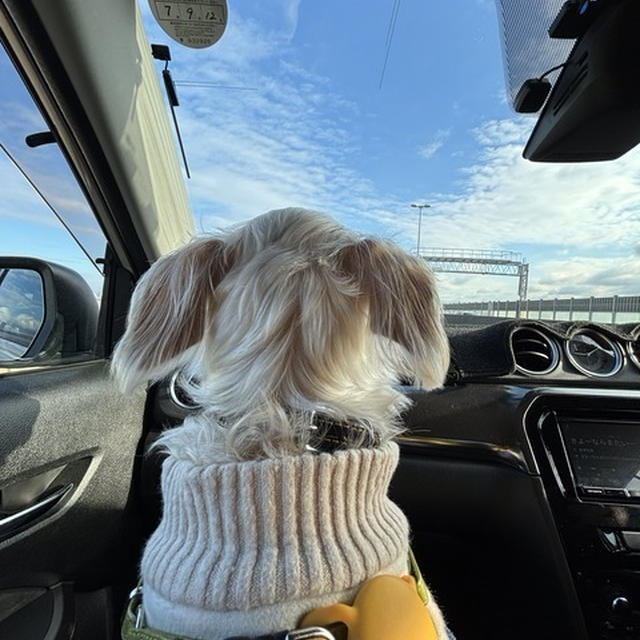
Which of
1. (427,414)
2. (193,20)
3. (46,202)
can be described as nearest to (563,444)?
(427,414)

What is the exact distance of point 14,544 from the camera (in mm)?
1909

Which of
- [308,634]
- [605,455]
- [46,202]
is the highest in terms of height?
[46,202]

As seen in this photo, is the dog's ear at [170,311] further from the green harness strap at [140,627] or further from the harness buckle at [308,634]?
the harness buckle at [308,634]

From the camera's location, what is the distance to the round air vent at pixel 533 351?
9.43 feet

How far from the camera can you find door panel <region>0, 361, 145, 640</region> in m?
1.93

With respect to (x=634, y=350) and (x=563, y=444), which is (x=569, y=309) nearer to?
(x=634, y=350)

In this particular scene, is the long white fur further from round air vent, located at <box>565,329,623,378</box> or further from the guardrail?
round air vent, located at <box>565,329,623,378</box>

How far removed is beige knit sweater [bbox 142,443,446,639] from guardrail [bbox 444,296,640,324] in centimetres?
168

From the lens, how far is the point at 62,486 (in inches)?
84.6

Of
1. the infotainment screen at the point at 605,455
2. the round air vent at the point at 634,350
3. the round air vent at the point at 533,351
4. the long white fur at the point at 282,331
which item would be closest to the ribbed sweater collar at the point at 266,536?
the long white fur at the point at 282,331

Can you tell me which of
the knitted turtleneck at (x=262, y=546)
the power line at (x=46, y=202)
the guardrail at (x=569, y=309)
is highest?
the power line at (x=46, y=202)

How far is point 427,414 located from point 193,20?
202 centimetres

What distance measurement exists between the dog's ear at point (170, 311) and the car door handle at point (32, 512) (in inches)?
27.5

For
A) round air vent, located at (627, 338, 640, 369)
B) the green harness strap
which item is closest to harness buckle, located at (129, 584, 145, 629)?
the green harness strap
